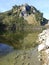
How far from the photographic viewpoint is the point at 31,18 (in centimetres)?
18500

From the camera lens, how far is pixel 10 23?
145 metres

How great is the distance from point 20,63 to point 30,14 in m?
173

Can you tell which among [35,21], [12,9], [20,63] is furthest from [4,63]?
[12,9]

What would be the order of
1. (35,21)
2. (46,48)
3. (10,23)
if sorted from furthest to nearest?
(35,21), (10,23), (46,48)

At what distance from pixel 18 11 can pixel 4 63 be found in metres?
173

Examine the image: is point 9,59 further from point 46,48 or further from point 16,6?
point 16,6

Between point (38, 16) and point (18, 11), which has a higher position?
point (18, 11)

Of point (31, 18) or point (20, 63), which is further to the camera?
point (31, 18)

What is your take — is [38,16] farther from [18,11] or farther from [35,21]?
[18,11]

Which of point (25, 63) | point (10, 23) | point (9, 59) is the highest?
point (10, 23)

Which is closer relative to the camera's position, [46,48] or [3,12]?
[46,48]

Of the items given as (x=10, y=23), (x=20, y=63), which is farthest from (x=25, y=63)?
(x=10, y=23)

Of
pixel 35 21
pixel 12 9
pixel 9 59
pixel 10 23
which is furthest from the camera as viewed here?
pixel 12 9

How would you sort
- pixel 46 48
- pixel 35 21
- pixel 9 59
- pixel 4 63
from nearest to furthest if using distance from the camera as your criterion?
pixel 4 63
pixel 9 59
pixel 46 48
pixel 35 21
